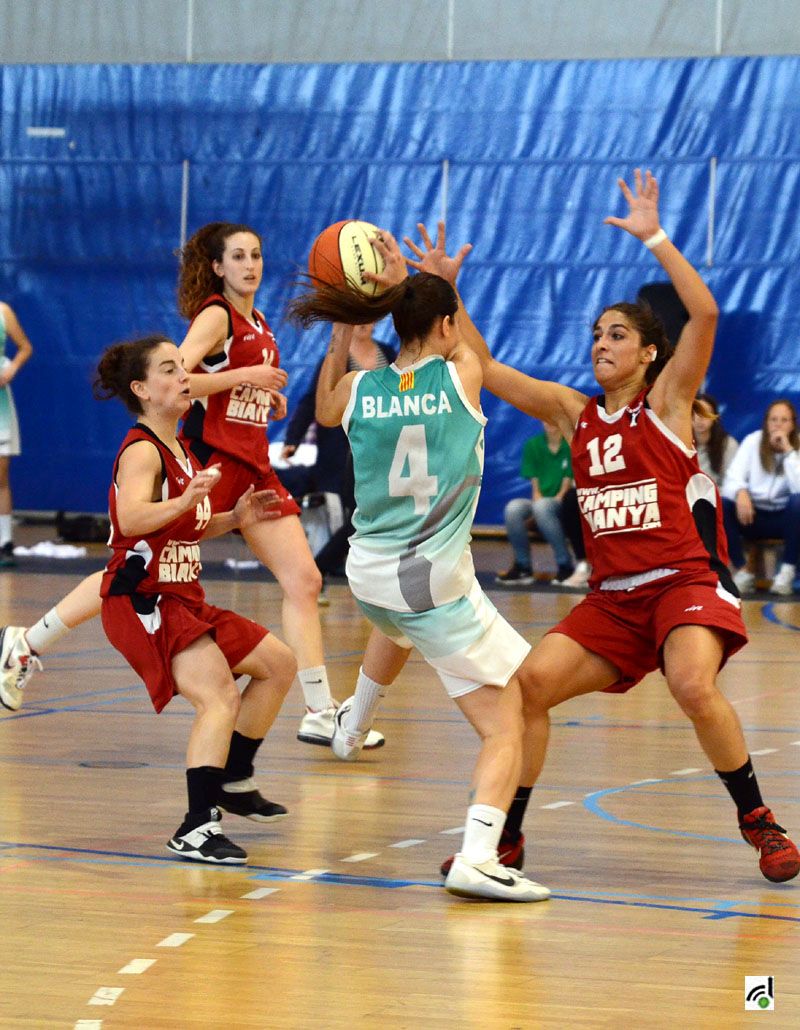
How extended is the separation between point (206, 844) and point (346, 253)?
2.06 metres

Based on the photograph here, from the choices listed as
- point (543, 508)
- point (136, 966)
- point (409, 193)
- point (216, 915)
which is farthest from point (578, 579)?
point (136, 966)

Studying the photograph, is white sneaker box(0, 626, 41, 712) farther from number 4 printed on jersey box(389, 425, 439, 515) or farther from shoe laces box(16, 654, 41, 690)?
number 4 printed on jersey box(389, 425, 439, 515)

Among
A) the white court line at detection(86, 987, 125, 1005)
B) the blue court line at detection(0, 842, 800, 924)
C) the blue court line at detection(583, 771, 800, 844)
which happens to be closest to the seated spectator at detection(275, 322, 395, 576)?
the blue court line at detection(583, 771, 800, 844)

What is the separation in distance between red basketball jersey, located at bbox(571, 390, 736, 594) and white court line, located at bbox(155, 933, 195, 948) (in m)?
1.45

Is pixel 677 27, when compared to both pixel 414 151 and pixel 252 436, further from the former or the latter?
pixel 252 436

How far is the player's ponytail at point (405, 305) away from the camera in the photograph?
13.9 ft

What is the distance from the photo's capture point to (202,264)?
6.07m

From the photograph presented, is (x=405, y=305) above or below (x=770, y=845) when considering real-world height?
above

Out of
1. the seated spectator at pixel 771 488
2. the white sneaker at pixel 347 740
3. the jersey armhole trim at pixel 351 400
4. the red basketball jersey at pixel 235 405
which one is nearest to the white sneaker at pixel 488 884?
the jersey armhole trim at pixel 351 400

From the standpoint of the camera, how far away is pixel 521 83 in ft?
48.3

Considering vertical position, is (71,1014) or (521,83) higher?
(521,83)

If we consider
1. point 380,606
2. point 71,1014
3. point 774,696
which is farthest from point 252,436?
point 71,1014

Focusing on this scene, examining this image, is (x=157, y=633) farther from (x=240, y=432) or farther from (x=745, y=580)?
(x=745, y=580)

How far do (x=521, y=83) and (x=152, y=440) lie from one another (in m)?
10.7
